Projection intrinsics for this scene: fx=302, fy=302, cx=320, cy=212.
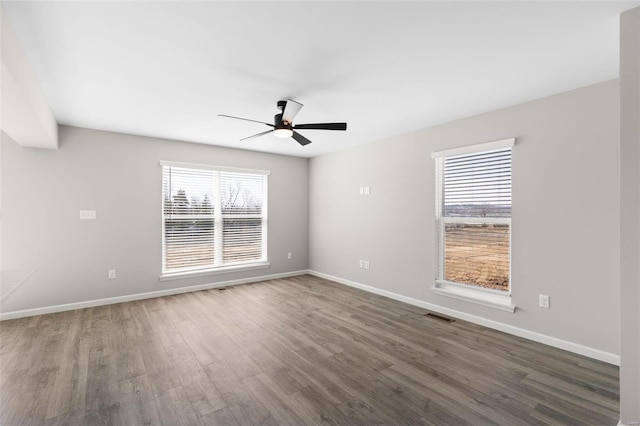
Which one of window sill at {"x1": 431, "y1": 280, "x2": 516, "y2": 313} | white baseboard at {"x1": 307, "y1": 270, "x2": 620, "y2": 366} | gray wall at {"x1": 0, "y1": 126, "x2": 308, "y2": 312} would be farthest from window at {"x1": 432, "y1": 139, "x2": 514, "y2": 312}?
gray wall at {"x1": 0, "y1": 126, "x2": 308, "y2": 312}

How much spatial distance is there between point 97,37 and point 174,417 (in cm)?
261

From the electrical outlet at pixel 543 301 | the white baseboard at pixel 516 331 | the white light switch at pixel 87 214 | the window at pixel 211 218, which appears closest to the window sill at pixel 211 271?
the window at pixel 211 218

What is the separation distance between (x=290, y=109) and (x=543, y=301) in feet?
10.7

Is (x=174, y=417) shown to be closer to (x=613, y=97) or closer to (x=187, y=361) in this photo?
(x=187, y=361)

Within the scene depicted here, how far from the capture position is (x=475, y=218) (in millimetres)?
3754

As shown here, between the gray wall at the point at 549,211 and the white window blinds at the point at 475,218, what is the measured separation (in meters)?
0.13

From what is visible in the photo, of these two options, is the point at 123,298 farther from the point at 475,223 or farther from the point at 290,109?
the point at 475,223

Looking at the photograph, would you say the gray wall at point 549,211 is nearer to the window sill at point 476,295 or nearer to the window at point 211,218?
the window sill at point 476,295

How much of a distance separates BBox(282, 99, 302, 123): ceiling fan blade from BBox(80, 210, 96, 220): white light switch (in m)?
3.24

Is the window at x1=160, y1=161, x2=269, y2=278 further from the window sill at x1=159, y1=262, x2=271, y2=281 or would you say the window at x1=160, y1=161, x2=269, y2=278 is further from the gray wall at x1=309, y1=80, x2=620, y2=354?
the gray wall at x1=309, y1=80, x2=620, y2=354

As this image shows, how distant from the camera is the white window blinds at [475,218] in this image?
3502 millimetres

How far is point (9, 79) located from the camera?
204 centimetres

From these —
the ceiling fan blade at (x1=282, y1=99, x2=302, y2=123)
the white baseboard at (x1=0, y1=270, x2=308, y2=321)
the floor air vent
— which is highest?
the ceiling fan blade at (x1=282, y1=99, x2=302, y2=123)

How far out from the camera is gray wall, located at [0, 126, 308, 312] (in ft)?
12.6
